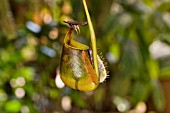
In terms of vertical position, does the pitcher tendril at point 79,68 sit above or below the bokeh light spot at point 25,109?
above

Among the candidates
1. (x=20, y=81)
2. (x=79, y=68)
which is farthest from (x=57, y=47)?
(x=79, y=68)

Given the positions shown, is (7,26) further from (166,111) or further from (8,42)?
(166,111)

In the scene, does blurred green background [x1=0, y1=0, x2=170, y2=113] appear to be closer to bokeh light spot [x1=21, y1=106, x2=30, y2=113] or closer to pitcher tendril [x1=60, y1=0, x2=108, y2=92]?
bokeh light spot [x1=21, y1=106, x2=30, y2=113]

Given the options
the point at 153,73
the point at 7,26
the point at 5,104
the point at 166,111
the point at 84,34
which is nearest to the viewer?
the point at 7,26

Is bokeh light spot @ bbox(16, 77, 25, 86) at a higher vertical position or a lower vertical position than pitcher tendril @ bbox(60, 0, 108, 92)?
lower

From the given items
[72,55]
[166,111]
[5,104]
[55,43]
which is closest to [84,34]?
[55,43]

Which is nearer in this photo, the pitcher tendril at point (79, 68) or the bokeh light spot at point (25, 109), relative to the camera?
the pitcher tendril at point (79, 68)

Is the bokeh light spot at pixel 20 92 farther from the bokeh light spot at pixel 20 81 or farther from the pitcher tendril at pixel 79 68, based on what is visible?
the pitcher tendril at pixel 79 68

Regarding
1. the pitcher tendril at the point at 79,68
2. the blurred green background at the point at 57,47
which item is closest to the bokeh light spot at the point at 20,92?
the blurred green background at the point at 57,47

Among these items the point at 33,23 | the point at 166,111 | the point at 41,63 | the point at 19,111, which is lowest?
the point at 166,111

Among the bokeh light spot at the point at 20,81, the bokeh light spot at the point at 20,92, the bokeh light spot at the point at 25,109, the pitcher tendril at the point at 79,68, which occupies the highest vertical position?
the pitcher tendril at the point at 79,68

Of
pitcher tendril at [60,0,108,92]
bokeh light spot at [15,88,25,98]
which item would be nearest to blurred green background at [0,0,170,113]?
bokeh light spot at [15,88,25,98]
